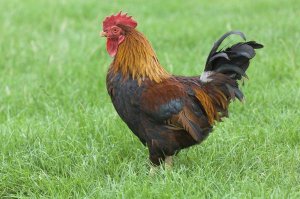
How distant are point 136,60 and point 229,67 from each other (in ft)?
2.04

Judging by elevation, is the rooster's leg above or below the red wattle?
below

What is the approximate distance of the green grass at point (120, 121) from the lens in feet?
12.0

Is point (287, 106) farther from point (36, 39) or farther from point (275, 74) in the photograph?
point (36, 39)

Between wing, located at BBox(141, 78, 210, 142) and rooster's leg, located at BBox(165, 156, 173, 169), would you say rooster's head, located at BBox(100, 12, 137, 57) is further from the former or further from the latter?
rooster's leg, located at BBox(165, 156, 173, 169)

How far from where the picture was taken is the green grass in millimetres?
3662

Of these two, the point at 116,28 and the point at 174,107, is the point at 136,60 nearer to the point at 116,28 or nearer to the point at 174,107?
the point at 116,28

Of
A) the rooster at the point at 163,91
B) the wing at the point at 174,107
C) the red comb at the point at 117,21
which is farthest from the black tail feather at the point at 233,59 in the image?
the red comb at the point at 117,21

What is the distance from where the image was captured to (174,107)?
12.3 feet

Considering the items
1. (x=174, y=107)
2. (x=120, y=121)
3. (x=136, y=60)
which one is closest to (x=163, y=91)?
(x=174, y=107)

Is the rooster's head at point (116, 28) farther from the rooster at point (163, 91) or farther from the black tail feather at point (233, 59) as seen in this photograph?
the black tail feather at point (233, 59)

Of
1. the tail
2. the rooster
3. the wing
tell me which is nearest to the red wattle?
the rooster

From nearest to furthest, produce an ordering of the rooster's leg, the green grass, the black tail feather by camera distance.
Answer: the green grass < the black tail feather < the rooster's leg

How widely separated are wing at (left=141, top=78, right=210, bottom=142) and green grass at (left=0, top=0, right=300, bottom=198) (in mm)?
300

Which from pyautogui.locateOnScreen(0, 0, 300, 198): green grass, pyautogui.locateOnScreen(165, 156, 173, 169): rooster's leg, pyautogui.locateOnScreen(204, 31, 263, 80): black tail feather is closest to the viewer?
pyautogui.locateOnScreen(0, 0, 300, 198): green grass
